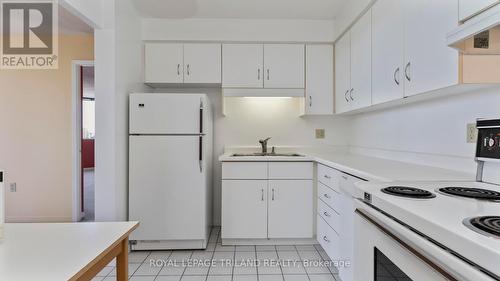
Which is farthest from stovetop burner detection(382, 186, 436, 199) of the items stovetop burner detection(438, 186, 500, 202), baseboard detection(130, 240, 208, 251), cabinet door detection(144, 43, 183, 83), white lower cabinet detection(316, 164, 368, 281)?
cabinet door detection(144, 43, 183, 83)

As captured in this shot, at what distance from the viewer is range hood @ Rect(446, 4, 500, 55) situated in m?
0.84

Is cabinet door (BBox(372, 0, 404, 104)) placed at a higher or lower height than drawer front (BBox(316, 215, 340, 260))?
higher

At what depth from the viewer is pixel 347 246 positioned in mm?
1803

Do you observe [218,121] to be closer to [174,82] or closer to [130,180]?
[174,82]

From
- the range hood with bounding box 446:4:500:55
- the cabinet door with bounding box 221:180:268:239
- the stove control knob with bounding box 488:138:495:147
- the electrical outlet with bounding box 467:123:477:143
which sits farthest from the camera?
the cabinet door with bounding box 221:180:268:239

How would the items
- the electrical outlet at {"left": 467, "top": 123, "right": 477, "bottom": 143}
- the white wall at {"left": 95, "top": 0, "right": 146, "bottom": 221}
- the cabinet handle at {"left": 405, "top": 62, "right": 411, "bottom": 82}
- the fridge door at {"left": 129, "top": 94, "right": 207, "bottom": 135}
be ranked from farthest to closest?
the fridge door at {"left": 129, "top": 94, "right": 207, "bottom": 135}, the white wall at {"left": 95, "top": 0, "right": 146, "bottom": 221}, the cabinet handle at {"left": 405, "top": 62, "right": 411, "bottom": 82}, the electrical outlet at {"left": 467, "top": 123, "right": 477, "bottom": 143}

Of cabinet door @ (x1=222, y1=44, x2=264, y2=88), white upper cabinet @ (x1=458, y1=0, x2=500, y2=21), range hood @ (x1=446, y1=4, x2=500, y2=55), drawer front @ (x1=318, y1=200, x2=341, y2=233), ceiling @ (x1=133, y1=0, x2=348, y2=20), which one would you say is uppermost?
ceiling @ (x1=133, y1=0, x2=348, y2=20)

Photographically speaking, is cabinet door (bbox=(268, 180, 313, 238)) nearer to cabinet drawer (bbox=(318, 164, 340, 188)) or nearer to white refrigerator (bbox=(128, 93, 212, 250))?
cabinet drawer (bbox=(318, 164, 340, 188))

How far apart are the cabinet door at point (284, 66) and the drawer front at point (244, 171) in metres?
0.93

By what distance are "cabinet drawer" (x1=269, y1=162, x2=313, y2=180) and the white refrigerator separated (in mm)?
712

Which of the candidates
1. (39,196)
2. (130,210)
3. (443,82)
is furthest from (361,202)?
Result: (39,196)

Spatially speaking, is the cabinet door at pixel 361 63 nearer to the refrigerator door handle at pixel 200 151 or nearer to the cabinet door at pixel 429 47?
the cabinet door at pixel 429 47

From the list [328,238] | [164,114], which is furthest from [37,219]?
[328,238]

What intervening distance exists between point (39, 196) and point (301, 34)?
3683mm
